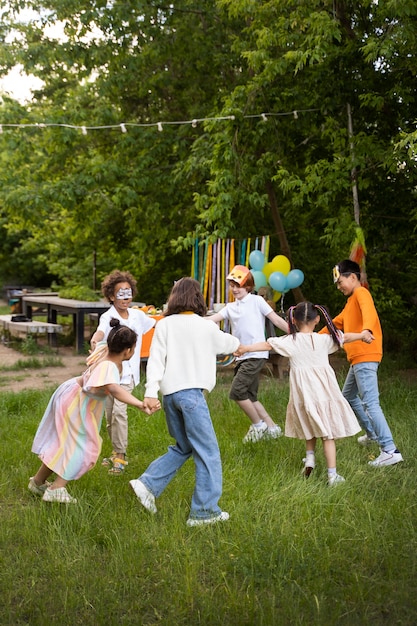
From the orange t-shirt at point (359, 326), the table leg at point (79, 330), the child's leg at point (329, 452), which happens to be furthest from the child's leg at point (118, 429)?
the table leg at point (79, 330)

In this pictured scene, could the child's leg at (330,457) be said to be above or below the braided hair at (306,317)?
below

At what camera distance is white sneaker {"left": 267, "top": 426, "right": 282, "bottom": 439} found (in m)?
7.18

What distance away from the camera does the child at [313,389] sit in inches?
228

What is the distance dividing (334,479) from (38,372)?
289 inches

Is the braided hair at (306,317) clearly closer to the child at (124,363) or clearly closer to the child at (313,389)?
the child at (313,389)

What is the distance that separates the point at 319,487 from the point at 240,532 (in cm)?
102

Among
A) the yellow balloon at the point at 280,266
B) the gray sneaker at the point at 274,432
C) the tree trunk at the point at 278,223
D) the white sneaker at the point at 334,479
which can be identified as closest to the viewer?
the white sneaker at the point at 334,479

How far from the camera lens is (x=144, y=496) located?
506 cm

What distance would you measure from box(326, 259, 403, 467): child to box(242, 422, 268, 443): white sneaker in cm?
97

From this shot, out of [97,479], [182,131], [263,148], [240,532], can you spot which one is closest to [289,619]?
[240,532]

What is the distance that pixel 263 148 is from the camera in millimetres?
13500

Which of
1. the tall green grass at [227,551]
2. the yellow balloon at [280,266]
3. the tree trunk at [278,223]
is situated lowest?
the tall green grass at [227,551]

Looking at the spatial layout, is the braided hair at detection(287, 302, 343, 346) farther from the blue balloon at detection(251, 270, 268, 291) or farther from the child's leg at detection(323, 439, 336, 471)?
the blue balloon at detection(251, 270, 268, 291)

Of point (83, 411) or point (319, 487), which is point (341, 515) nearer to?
point (319, 487)
